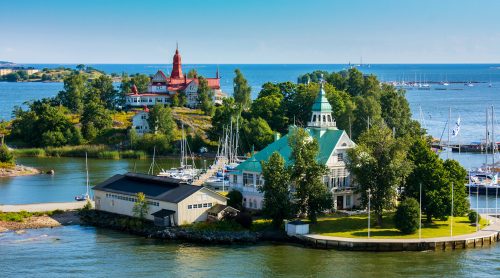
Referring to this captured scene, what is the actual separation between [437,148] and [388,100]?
10.2 m

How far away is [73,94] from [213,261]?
8808cm

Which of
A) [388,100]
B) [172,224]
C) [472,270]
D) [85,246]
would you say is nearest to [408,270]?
[472,270]

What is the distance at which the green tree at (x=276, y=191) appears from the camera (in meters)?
57.3

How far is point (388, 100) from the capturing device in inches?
4387

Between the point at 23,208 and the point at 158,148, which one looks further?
the point at 158,148

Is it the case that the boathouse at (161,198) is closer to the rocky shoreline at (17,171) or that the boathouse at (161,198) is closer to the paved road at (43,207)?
the paved road at (43,207)

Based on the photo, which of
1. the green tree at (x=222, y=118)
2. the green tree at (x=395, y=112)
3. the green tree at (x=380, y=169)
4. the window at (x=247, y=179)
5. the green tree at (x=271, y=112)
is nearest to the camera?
the green tree at (x=380, y=169)

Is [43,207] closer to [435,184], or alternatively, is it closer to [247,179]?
[247,179]

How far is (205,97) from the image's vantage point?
413 feet

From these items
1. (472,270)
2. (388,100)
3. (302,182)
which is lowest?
(472,270)

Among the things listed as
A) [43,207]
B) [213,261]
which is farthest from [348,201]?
[43,207]

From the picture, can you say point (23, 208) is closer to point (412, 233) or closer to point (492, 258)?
point (412, 233)

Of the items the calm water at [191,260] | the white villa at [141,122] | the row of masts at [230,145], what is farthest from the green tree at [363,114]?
the calm water at [191,260]

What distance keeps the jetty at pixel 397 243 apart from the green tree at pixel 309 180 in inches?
114
